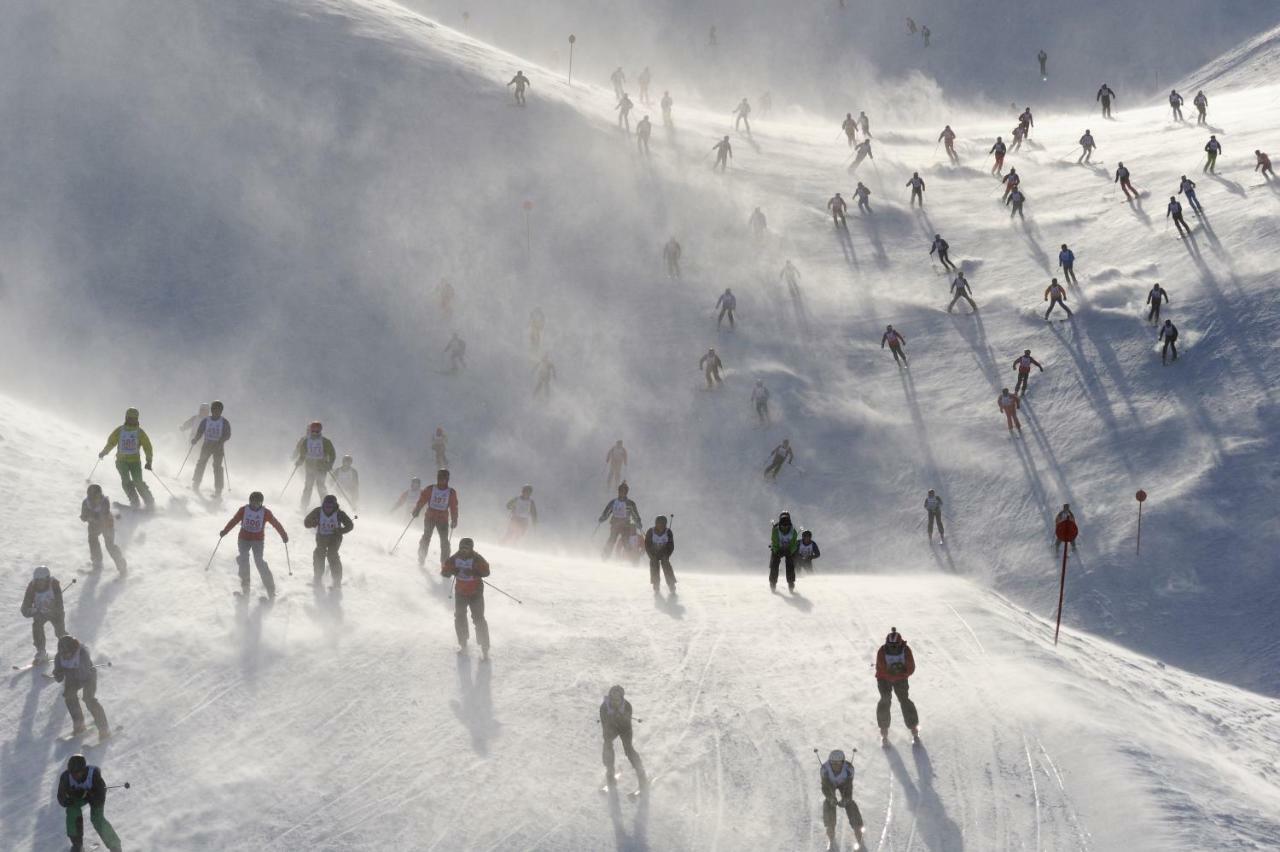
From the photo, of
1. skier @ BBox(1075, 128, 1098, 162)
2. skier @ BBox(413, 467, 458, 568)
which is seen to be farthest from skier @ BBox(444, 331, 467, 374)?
skier @ BBox(1075, 128, 1098, 162)

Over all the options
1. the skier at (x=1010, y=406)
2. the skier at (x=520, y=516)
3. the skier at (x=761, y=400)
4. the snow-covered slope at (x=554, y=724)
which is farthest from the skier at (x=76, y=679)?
the skier at (x=1010, y=406)

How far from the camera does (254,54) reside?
147 ft

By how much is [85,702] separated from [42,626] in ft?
5.71

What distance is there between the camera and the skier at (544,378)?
106ft

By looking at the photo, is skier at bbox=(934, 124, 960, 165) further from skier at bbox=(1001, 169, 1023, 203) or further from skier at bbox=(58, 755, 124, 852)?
skier at bbox=(58, 755, 124, 852)

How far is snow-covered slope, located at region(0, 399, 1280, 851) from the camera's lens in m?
13.5

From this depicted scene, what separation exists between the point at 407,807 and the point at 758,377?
21830 mm

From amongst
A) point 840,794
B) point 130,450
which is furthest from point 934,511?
point 130,450

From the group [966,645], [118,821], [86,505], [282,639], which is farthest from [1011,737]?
[86,505]

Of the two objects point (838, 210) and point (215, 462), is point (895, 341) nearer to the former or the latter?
point (838, 210)

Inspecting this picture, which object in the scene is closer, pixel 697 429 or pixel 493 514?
pixel 493 514

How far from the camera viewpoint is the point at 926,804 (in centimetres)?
1446

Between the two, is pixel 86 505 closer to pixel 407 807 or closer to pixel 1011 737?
pixel 407 807

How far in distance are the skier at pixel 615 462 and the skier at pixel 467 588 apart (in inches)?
485
